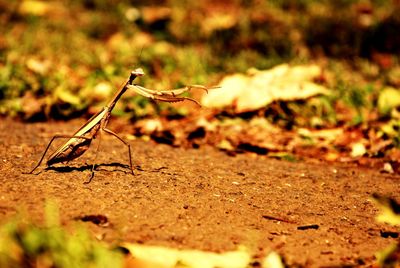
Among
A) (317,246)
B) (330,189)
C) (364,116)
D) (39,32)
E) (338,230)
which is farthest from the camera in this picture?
(39,32)

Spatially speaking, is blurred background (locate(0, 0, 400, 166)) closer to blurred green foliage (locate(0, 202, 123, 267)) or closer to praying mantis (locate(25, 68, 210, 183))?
praying mantis (locate(25, 68, 210, 183))

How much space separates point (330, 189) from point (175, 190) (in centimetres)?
87

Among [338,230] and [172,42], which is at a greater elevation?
[172,42]

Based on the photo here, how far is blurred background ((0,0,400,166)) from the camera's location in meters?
3.66

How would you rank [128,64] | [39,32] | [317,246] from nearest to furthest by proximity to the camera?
[317,246] → [128,64] → [39,32]

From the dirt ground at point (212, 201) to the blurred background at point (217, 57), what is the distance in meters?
0.62

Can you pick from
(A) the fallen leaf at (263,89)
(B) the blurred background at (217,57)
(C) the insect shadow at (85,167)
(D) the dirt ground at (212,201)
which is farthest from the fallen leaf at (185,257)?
(A) the fallen leaf at (263,89)

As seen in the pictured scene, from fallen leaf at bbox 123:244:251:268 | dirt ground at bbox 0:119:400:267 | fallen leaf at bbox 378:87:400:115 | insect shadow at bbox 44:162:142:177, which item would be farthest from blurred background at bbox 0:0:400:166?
fallen leaf at bbox 123:244:251:268

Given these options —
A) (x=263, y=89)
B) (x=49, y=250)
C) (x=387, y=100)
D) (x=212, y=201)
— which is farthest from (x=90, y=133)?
(x=387, y=100)

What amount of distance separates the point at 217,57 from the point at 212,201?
2.80 meters

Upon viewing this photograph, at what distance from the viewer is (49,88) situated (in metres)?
3.85

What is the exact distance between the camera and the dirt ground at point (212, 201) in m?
1.85

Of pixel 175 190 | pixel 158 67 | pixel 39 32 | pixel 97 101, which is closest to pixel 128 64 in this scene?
pixel 158 67

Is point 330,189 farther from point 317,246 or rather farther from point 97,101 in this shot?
point 97,101
